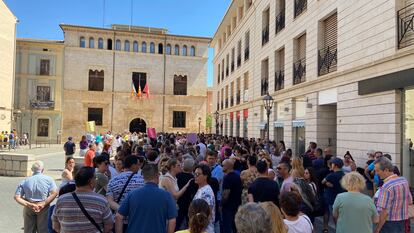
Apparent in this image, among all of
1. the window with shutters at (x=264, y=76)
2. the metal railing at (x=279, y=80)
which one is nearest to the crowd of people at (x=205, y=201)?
the metal railing at (x=279, y=80)

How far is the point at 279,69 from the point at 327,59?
5712 mm

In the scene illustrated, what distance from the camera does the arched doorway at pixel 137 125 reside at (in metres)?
43.2

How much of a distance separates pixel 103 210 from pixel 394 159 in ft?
28.5

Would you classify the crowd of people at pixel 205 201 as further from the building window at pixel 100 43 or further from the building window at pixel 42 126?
the building window at pixel 100 43

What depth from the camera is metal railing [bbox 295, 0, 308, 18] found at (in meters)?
16.3

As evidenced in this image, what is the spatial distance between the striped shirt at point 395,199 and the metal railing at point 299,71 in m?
12.3

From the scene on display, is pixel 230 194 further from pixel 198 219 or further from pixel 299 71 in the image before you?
pixel 299 71

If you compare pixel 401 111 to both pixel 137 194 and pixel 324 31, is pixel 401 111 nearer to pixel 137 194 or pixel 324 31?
pixel 324 31

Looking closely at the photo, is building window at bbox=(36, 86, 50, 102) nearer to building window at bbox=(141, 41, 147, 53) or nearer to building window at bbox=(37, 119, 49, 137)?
building window at bbox=(37, 119, 49, 137)

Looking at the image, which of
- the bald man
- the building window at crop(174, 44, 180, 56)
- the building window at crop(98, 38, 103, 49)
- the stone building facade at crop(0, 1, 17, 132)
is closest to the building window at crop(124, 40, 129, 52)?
the building window at crop(98, 38, 103, 49)

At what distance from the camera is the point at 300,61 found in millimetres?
16812

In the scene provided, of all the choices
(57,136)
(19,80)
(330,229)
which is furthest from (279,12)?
(19,80)

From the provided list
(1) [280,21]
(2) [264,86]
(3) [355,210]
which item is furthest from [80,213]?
(2) [264,86]

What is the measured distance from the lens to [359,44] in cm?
1159
